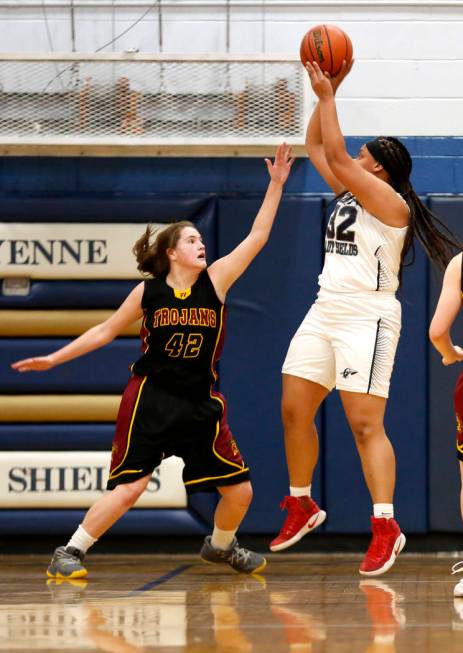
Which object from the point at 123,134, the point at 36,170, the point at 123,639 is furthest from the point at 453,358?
the point at 36,170

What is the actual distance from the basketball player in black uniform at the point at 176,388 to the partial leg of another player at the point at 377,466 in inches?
20.6

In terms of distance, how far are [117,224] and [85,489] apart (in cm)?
137

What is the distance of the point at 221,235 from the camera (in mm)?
5781

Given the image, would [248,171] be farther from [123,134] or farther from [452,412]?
[452,412]

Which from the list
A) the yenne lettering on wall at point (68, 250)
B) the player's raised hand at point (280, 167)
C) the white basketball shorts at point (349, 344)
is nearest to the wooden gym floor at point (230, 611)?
the white basketball shorts at point (349, 344)

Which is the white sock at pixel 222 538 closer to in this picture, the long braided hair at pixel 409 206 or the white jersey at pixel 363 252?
the white jersey at pixel 363 252

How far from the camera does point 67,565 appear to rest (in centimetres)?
466

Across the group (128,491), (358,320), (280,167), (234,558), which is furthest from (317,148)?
(234,558)

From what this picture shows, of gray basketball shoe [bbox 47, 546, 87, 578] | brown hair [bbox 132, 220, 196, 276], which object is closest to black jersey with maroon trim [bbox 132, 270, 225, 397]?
brown hair [bbox 132, 220, 196, 276]

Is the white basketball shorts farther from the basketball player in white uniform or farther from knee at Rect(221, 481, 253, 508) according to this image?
knee at Rect(221, 481, 253, 508)

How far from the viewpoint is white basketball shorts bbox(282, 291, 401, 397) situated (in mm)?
4555

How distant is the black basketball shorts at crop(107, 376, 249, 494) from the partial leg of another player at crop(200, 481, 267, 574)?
6 cm

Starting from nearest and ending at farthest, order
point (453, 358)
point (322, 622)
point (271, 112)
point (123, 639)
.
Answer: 1. point (123, 639)
2. point (322, 622)
3. point (453, 358)
4. point (271, 112)

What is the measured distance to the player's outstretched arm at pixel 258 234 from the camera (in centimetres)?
471
